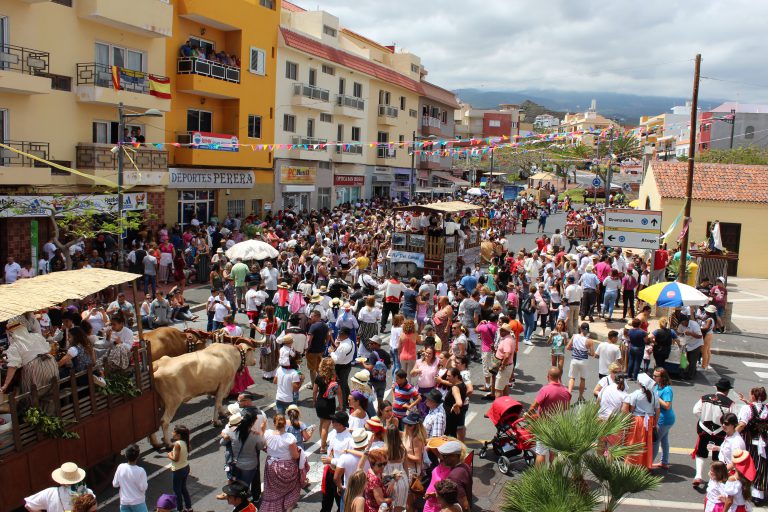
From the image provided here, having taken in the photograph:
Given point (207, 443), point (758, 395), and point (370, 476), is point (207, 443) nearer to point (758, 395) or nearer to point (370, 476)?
point (370, 476)

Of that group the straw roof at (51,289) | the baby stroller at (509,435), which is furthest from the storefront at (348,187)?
the baby stroller at (509,435)

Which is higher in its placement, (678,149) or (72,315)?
(678,149)

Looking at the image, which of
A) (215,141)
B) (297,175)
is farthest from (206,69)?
(297,175)

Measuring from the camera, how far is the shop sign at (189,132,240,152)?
91.8 feet

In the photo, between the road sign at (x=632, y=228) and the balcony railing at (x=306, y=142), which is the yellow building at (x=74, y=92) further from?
the road sign at (x=632, y=228)

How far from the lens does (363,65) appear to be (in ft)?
142

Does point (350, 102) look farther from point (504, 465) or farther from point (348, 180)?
point (504, 465)

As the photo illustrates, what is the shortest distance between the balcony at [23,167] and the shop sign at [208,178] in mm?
5799

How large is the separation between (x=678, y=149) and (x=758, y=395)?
81.8 m

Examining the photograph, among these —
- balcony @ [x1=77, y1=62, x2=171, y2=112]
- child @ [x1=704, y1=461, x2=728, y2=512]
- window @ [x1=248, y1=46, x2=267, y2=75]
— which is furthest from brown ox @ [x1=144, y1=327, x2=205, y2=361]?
window @ [x1=248, y1=46, x2=267, y2=75]

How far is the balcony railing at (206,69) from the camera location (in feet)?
92.1

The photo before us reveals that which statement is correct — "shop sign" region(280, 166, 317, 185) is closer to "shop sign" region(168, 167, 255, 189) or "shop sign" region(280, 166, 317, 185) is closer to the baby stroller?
"shop sign" region(168, 167, 255, 189)

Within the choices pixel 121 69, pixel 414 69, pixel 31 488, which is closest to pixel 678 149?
pixel 414 69

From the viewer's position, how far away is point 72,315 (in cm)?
1143
